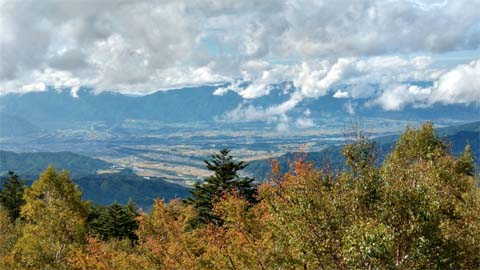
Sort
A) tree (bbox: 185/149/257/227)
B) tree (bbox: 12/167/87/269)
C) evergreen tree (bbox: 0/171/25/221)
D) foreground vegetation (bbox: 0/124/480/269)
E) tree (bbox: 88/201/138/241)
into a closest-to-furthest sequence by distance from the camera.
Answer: foreground vegetation (bbox: 0/124/480/269)
tree (bbox: 12/167/87/269)
tree (bbox: 185/149/257/227)
tree (bbox: 88/201/138/241)
evergreen tree (bbox: 0/171/25/221)

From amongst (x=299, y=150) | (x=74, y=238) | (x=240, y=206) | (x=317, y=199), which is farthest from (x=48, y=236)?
(x=317, y=199)

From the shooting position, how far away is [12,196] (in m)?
106

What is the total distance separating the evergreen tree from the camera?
338 feet

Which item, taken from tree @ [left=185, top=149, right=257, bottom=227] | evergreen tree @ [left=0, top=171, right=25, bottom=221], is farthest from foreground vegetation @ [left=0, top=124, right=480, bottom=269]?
evergreen tree @ [left=0, top=171, right=25, bottom=221]

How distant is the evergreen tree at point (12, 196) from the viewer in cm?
10306

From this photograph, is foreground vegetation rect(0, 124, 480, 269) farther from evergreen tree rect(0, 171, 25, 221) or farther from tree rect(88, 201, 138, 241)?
evergreen tree rect(0, 171, 25, 221)

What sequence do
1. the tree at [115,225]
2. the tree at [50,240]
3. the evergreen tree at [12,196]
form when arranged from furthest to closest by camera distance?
the evergreen tree at [12,196], the tree at [115,225], the tree at [50,240]

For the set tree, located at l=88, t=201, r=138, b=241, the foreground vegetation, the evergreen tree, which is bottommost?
tree, located at l=88, t=201, r=138, b=241

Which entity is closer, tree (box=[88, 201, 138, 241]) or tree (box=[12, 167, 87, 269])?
tree (box=[12, 167, 87, 269])

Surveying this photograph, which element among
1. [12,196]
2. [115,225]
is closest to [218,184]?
[115,225]

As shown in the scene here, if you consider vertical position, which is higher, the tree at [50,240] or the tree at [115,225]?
the tree at [50,240]

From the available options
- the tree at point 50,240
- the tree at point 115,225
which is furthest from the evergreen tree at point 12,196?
the tree at point 50,240

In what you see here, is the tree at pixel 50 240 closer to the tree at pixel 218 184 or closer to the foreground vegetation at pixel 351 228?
the foreground vegetation at pixel 351 228

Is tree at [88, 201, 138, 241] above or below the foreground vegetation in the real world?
below
